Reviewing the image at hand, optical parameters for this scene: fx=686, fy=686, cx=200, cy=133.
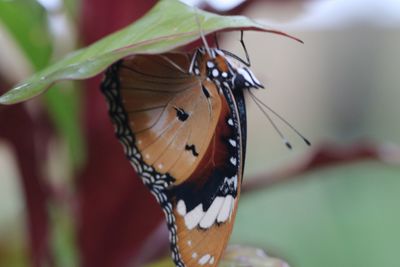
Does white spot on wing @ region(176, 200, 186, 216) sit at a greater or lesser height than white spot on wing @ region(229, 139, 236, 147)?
lesser

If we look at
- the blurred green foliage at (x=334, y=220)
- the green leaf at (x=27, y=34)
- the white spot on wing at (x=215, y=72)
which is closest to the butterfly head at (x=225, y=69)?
→ the white spot on wing at (x=215, y=72)

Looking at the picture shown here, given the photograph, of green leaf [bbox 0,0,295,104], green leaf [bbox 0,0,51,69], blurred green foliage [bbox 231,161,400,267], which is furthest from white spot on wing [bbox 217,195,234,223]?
blurred green foliage [bbox 231,161,400,267]

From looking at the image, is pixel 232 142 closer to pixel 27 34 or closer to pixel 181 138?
pixel 181 138

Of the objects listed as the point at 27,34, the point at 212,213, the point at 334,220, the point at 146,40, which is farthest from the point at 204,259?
the point at 334,220

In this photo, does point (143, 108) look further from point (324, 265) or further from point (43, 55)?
point (324, 265)

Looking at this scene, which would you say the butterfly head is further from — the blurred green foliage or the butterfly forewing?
the blurred green foliage

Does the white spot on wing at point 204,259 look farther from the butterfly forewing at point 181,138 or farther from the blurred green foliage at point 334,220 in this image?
the blurred green foliage at point 334,220

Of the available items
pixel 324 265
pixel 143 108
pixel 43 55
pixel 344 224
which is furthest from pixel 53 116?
pixel 344 224
